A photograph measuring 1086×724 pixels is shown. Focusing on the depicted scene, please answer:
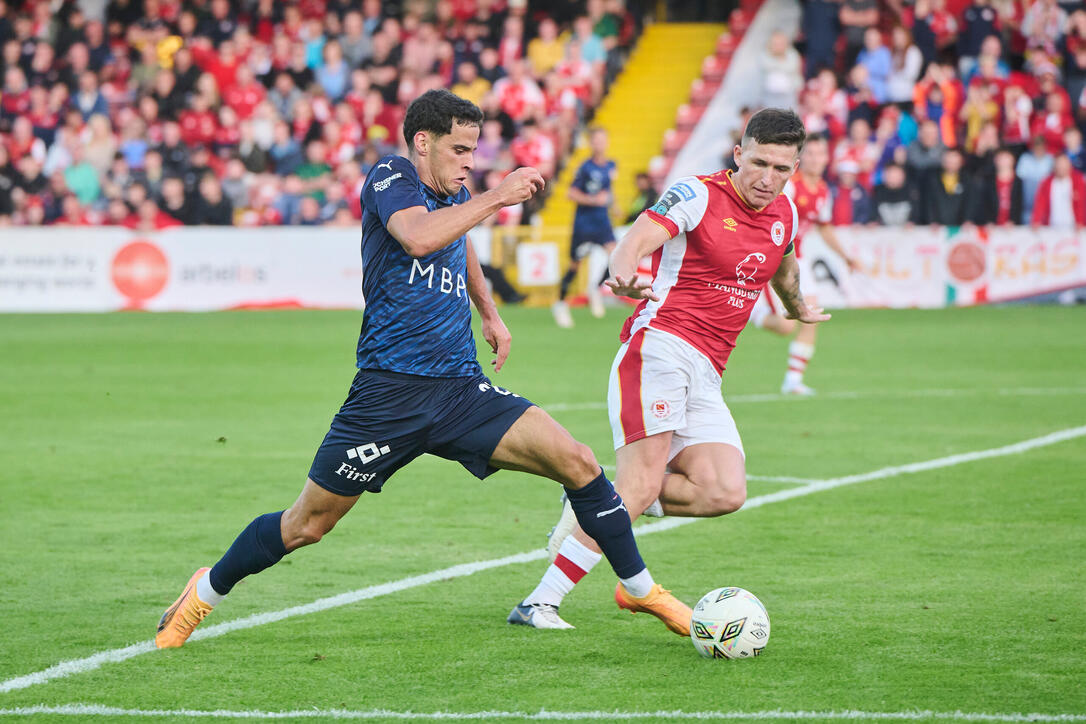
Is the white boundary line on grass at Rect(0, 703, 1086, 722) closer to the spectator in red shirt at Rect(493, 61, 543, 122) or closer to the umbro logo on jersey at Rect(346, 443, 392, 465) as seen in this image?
the umbro logo on jersey at Rect(346, 443, 392, 465)

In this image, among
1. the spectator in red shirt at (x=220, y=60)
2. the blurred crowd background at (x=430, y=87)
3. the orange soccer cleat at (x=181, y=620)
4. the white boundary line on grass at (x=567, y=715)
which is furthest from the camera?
the spectator in red shirt at (x=220, y=60)

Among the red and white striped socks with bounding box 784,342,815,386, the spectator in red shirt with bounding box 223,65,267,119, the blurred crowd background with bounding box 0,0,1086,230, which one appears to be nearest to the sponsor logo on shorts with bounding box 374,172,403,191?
the red and white striped socks with bounding box 784,342,815,386

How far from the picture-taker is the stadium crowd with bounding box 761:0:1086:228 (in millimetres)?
22859

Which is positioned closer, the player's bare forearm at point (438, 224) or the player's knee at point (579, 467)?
the player's bare forearm at point (438, 224)

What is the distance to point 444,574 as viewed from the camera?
22.7ft

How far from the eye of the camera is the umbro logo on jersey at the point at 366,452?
216 inches

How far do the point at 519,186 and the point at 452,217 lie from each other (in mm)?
254

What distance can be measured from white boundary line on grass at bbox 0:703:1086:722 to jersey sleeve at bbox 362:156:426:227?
1703mm

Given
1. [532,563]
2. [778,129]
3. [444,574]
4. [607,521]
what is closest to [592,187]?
[532,563]

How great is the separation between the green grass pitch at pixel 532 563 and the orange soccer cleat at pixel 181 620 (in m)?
0.08

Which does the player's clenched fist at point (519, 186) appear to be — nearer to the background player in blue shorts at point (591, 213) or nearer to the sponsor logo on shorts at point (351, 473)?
the sponsor logo on shorts at point (351, 473)

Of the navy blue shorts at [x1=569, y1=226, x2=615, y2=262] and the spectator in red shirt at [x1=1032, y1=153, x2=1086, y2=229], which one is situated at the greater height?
the spectator in red shirt at [x1=1032, y1=153, x2=1086, y2=229]

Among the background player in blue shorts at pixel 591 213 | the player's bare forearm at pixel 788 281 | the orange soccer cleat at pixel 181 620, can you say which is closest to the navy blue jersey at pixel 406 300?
the orange soccer cleat at pixel 181 620

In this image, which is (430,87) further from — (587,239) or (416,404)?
(416,404)
